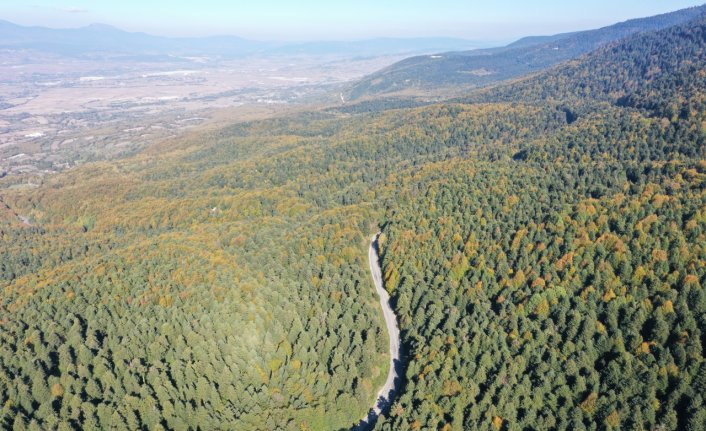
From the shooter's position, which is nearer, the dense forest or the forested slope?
the forested slope

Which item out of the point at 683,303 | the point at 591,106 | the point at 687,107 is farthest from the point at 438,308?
the point at 591,106

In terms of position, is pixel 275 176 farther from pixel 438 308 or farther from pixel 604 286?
pixel 604 286

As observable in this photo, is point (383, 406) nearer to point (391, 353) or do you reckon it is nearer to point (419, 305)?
point (391, 353)

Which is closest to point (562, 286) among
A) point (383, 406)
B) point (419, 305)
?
point (419, 305)

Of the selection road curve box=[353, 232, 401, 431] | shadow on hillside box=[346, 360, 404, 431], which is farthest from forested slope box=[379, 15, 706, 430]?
shadow on hillside box=[346, 360, 404, 431]

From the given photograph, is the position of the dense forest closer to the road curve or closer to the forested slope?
the forested slope

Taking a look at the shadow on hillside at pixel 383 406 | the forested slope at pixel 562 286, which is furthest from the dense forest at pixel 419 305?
the shadow on hillside at pixel 383 406
